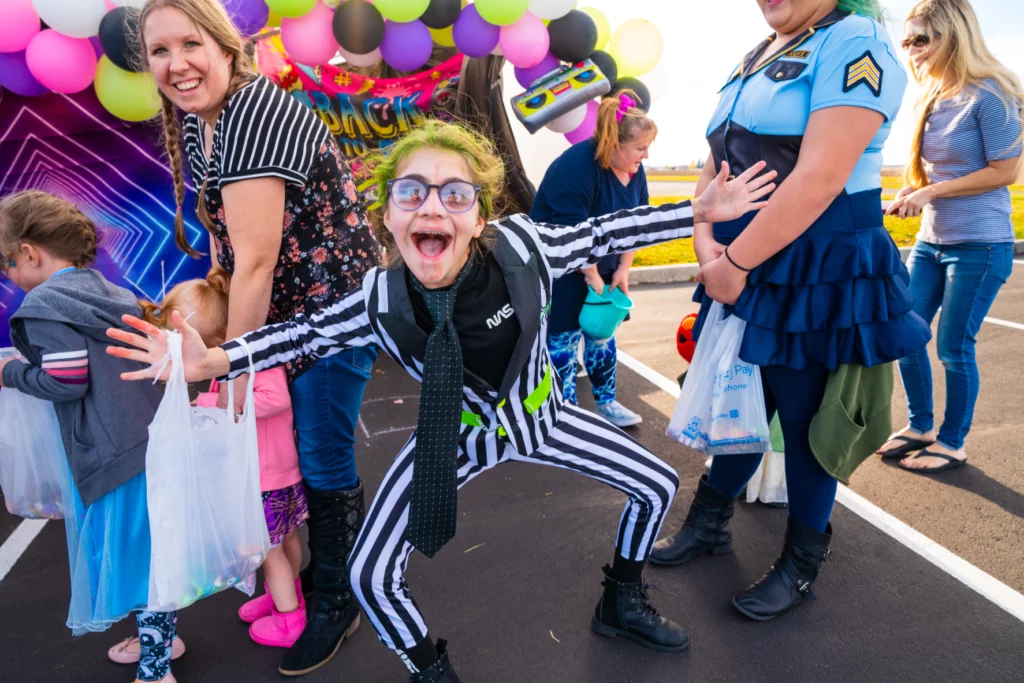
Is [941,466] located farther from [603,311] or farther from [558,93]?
[558,93]

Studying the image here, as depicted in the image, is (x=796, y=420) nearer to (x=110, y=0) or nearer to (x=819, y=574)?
(x=819, y=574)

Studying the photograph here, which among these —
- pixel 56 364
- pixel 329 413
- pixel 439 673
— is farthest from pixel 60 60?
pixel 439 673

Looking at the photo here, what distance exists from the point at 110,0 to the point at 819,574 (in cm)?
481

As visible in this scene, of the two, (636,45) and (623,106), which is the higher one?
(636,45)

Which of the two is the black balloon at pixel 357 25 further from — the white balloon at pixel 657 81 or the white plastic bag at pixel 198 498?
the white plastic bag at pixel 198 498

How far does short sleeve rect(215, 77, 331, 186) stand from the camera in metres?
1.80

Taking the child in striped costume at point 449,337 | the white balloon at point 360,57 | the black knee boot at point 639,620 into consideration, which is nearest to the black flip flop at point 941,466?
the black knee boot at point 639,620

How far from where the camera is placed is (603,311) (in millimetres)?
3529

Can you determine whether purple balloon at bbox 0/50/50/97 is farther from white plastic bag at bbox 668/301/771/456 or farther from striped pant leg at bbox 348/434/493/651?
white plastic bag at bbox 668/301/771/456

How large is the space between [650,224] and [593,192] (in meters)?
1.64

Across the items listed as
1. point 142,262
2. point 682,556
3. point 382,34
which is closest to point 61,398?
point 682,556

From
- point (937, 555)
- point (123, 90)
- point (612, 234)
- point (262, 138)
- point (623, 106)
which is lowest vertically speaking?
point (937, 555)

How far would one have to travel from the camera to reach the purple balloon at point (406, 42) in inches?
183

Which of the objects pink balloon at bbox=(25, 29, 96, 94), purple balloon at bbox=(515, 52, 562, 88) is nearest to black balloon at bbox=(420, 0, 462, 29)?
purple balloon at bbox=(515, 52, 562, 88)
